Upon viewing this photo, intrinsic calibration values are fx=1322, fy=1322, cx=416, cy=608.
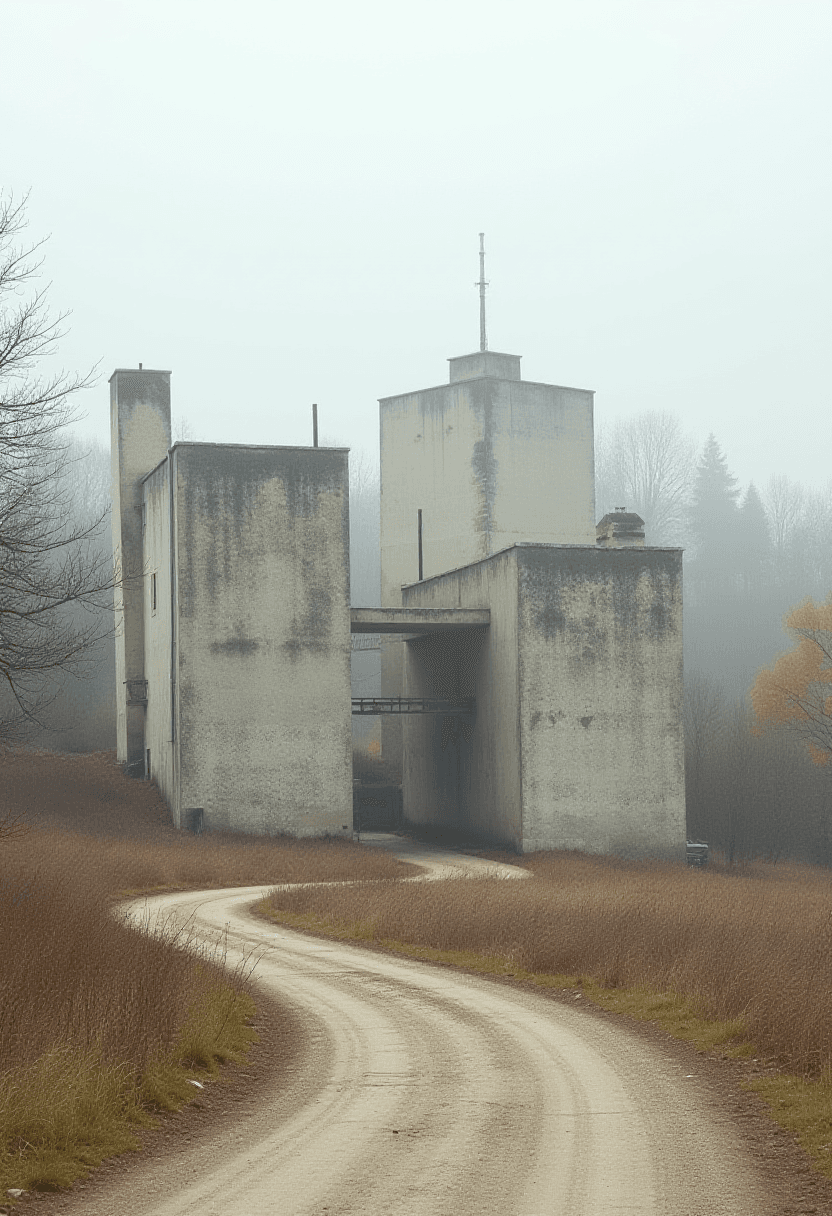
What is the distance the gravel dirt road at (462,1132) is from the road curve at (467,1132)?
0.7 inches

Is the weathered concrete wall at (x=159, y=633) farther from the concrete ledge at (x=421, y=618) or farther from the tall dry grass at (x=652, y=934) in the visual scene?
the tall dry grass at (x=652, y=934)

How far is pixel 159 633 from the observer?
120 ft

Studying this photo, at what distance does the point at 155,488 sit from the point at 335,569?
241 inches

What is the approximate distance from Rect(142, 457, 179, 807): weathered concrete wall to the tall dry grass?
40.4 feet

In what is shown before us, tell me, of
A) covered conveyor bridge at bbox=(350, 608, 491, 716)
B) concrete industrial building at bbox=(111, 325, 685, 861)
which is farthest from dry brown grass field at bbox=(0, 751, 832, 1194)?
covered conveyor bridge at bbox=(350, 608, 491, 716)

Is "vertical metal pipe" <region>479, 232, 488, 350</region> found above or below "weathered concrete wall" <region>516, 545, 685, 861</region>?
above

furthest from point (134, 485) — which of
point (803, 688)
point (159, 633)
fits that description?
point (803, 688)

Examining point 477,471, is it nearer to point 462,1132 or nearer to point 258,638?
point 258,638

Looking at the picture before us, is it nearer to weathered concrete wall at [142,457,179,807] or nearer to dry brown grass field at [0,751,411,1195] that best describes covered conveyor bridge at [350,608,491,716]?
weathered concrete wall at [142,457,179,807]

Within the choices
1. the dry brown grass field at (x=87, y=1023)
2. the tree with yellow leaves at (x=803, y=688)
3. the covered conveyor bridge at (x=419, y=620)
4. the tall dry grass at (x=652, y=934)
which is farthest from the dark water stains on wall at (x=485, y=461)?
the dry brown grass field at (x=87, y=1023)

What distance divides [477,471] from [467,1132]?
40.0 meters

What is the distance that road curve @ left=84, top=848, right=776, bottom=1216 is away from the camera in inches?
280

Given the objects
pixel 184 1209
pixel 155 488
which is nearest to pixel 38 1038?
pixel 184 1209

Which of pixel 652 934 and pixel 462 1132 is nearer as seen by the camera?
pixel 462 1132
